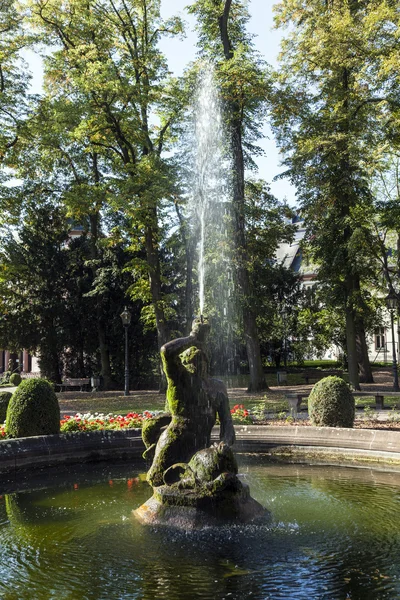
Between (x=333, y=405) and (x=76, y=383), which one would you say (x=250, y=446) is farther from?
(x=76, y=383)

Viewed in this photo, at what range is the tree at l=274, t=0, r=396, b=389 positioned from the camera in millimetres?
24266

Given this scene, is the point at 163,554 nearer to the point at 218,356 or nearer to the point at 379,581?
the point at 379,581

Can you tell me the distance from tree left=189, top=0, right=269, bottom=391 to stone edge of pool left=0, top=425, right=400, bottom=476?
14.2 m

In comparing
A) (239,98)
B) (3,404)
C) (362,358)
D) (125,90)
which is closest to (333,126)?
(239,98)

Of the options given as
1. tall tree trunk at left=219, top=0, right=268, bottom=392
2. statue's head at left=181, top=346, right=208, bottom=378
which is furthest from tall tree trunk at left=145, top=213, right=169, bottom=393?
statue's head at left=181, top=346, right=208, bottom=378

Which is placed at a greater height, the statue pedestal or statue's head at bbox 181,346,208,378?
statue's head at bbox 181,346,208,378

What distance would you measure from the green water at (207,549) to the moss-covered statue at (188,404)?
85cm

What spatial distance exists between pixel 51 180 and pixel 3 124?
7785 mm

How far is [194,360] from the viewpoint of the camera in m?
7.32

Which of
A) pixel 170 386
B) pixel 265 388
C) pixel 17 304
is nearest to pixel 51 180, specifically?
pixel 17 304

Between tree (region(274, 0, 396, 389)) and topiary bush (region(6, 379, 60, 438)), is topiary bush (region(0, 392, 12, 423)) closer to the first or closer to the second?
topiary bush (region(6, 379, 60, 438))

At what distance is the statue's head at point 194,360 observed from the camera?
287 inches

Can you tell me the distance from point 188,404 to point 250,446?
481 centimetres

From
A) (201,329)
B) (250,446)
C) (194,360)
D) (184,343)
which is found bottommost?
(250,446)
